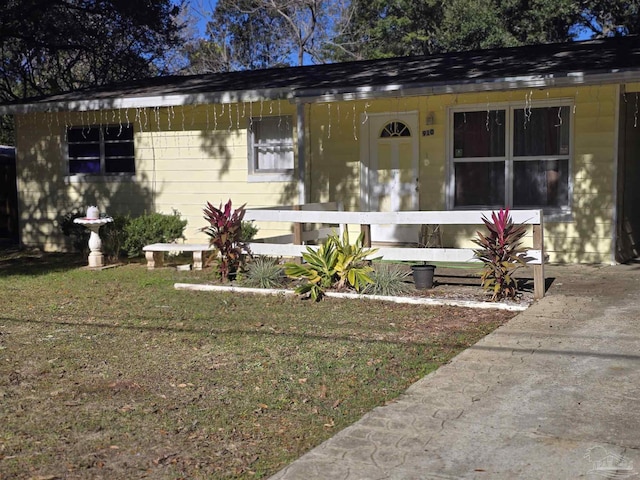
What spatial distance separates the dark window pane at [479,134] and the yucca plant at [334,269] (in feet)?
11.8

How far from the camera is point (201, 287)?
31.6ft

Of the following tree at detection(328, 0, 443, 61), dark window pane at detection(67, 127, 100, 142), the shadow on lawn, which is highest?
tree at detection(328, 0, 443, 61)

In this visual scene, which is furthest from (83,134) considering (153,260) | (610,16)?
(610,16)

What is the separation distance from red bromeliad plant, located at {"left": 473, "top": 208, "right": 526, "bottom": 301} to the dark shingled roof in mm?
2658

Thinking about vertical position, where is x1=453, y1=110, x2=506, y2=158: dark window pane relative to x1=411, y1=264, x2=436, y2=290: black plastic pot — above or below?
above

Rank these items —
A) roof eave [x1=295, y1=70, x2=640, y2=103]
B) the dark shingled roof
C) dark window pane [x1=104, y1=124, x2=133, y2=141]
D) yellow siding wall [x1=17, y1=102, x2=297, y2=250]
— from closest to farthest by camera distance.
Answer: roof eave [x1=295, y1=70, x2=640, y2=103], the dark shingled roof, yellow siding wall [x1=17, y1=102, x2=297, y2=250], dark window pane [x1=104, y1=124, x2=133, y2=141]

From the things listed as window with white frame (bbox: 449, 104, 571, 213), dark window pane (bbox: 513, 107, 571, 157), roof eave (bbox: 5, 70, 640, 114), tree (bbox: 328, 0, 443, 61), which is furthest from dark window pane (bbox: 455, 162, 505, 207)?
tree (bbox: 328, 0, 443, 61)

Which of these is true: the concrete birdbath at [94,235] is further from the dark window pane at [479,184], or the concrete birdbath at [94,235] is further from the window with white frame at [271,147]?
the dark window pane at [479,184]

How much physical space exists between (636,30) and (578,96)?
49.0 feet

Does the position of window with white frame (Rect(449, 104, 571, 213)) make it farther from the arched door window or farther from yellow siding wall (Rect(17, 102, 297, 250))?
yellow siding wall (Rect(17, 102, 297, 250))

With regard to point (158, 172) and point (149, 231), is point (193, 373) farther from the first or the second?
point (158, 172)

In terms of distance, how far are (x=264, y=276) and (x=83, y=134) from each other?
6.94 metres

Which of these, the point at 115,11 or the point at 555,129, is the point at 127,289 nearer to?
the point at 555,129

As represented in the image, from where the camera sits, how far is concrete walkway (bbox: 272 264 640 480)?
12.5 feet
